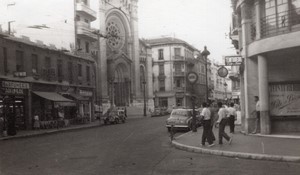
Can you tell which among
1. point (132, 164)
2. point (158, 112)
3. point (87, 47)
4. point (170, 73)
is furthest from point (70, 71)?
point (170, 73)

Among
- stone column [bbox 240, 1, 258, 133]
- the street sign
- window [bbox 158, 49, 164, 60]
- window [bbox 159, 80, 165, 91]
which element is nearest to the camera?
the street sign

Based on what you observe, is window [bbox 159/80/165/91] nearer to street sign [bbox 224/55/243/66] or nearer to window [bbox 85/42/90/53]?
window [bbox 85/42/90/53]

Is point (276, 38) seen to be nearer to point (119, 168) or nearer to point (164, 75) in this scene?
point (119, 168)

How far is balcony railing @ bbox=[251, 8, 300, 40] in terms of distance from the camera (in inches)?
658

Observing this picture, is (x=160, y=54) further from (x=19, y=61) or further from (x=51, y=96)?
(x=19, y=61)

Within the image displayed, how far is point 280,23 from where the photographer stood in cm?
1727

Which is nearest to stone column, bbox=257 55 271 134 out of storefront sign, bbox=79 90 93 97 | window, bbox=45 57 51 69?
window, bbox=45 57 51 69

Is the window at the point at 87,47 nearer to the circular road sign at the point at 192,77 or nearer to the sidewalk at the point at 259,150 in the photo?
the circular road sign at the point at 192,77

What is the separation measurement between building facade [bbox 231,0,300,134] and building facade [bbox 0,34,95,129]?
1540 centimetres

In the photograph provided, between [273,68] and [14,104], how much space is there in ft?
65.0

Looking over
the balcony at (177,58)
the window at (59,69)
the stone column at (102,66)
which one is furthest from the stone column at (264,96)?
the balcony at (177,58)

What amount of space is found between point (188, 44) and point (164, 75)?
997cm

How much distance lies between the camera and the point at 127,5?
215 ft

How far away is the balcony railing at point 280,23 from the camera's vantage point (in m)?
16.7
